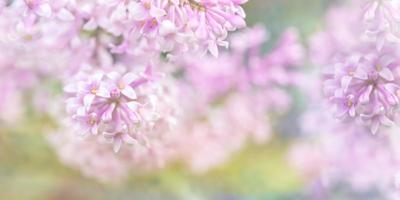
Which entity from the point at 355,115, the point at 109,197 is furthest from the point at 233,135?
the point at 355,115

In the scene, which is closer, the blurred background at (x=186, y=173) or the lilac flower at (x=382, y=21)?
the lilac flower at (x=382, y=21)

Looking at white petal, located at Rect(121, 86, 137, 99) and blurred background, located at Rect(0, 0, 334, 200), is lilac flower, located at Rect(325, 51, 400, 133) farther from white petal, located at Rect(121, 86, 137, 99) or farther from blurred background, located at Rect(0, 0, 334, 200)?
blurred background, located at Rect(0, 0, 334, 200)

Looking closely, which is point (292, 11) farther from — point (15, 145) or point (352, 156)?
point (15, 145)

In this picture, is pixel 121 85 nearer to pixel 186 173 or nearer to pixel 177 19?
pixel 177 19

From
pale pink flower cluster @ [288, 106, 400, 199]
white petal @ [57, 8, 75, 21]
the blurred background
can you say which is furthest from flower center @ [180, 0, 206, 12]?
the blurred background

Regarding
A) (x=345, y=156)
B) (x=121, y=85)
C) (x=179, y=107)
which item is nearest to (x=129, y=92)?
(x=121, y=85)

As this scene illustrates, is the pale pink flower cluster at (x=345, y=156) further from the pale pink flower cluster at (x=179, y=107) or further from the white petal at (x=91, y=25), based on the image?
the white petal at (x=91, y=25)

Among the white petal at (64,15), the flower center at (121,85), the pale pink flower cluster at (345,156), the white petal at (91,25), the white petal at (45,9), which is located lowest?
the flower center at (121,85)

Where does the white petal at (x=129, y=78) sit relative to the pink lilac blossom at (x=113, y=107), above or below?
above

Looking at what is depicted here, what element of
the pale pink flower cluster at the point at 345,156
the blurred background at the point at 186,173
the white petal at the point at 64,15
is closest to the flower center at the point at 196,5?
the white petal at the point at 64,15
